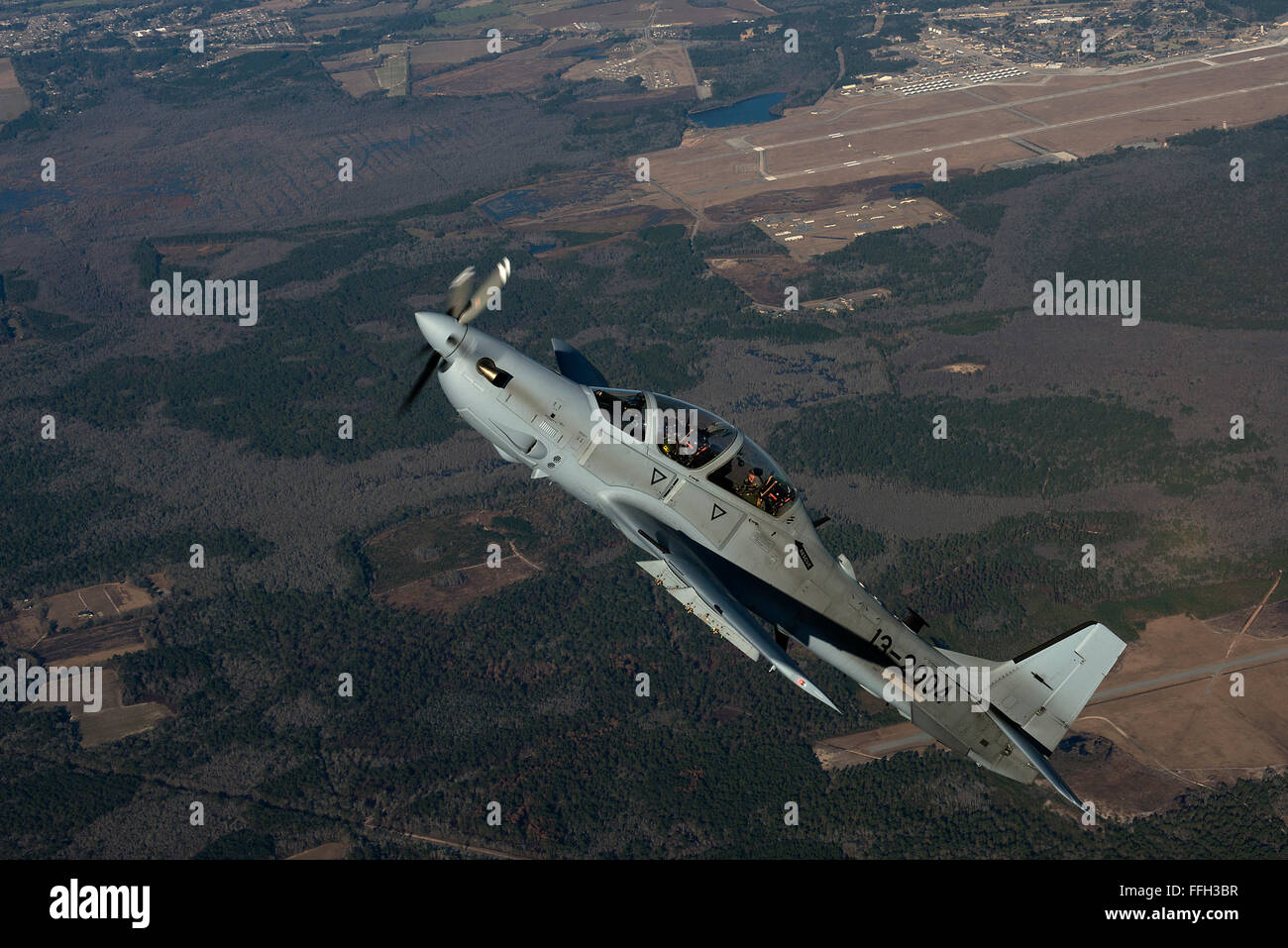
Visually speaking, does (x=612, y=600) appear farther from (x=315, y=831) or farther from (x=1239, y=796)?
(x=1239, y=796)

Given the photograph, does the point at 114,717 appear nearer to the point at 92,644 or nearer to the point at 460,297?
the point at 92,644

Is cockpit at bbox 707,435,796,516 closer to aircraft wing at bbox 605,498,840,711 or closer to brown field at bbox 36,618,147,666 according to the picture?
aircraft wing at bbox 605,498,840,711

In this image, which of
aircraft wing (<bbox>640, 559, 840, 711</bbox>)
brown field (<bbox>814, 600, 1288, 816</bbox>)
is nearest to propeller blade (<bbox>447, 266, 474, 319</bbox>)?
aircraft wing (<bbox>640, 559, 840, 711</bbox>)

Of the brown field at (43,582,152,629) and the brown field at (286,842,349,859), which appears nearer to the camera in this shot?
the brown field at (286,842,349,859)

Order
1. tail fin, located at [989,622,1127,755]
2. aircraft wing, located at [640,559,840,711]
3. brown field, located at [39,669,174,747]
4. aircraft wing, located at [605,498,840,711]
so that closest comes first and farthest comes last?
aircraft wing, located at [640,559,840,711], aircraft wing, located at [605,498,840,711], tail fin, located at [989,622,1127,755], brown field, located at [39,669,174,747]

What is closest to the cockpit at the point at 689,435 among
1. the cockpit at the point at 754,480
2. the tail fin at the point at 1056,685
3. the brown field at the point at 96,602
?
the cockpit at the point at 754,480
